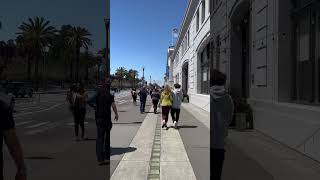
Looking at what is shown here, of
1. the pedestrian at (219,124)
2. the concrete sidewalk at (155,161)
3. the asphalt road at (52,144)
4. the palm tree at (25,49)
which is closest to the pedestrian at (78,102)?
the asphalt road at (52,144)

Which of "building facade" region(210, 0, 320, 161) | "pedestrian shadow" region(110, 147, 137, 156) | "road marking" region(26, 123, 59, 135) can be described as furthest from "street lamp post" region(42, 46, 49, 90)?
"building facade" region(210, 0, 320, 161)

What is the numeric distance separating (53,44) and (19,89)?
0.83m

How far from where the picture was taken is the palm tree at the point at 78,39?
17.1ft

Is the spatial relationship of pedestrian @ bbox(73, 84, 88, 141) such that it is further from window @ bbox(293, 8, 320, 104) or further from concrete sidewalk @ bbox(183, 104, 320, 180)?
window @ bbox(293, 8, 320, 104)

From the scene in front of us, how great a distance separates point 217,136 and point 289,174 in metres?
2.95

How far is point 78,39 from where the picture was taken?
550 cm

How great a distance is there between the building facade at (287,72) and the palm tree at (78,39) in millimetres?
5925

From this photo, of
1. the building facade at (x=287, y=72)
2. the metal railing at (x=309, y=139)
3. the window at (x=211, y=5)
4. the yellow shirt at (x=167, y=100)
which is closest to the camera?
the metal railing at (x=309, y=139)

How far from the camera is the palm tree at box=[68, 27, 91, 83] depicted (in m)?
5.21

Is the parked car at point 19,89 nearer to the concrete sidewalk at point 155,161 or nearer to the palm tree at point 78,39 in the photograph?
the palm tree at point 78,39

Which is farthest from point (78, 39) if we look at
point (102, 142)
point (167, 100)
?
point (167, 100)

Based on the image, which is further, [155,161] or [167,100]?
[167,100]

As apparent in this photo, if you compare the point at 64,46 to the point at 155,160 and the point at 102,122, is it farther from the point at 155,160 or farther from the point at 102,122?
the point at 155,160

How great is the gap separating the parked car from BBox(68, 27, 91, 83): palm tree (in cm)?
79
